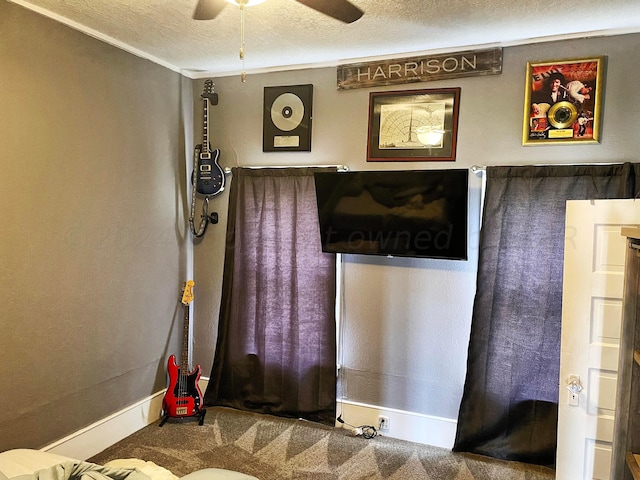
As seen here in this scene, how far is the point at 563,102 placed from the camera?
2.75 m

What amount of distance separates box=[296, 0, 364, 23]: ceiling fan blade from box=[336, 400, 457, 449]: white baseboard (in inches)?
94.0

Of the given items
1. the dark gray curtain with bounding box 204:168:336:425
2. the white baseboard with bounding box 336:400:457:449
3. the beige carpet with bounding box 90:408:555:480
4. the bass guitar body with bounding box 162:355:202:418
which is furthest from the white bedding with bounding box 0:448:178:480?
the white baseboard with bounding box 336:400:457:449

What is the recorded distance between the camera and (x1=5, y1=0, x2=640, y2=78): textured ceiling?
94.6 inches

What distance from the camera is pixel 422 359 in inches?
124

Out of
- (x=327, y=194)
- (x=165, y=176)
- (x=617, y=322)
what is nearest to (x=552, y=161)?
(x=617, y=322)

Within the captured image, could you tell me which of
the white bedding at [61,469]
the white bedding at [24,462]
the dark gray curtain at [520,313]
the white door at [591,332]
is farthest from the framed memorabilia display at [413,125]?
the white bedding at [24,462]

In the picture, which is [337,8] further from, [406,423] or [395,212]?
[406,423]

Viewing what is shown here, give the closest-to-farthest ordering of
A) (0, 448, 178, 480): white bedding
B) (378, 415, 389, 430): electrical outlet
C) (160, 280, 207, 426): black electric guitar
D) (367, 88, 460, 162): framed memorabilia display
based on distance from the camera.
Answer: (0, 448, 178, 480): white bedding
(367, 88, 460, 162): framed memorabilia display
(378, 415, 389, 430): electrical outlet
(160, 280, 207, 426): black electric guitar

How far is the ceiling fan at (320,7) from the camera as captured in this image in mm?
1884

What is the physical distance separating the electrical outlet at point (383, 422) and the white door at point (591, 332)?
1.15 m

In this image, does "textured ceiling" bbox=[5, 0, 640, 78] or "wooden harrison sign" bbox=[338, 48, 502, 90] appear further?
"wooden harrison sign" bbox=[338, 48, 502, 90]

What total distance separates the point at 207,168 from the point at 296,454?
201 centimetres

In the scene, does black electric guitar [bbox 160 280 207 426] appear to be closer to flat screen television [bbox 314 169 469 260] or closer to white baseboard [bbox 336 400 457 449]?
white baseboard [bbox 336 400 457 449]

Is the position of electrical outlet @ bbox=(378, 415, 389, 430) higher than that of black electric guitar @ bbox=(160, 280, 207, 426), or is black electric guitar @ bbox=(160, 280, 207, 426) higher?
black electric guitar @ bbox=(160, 280, 207, 426)
